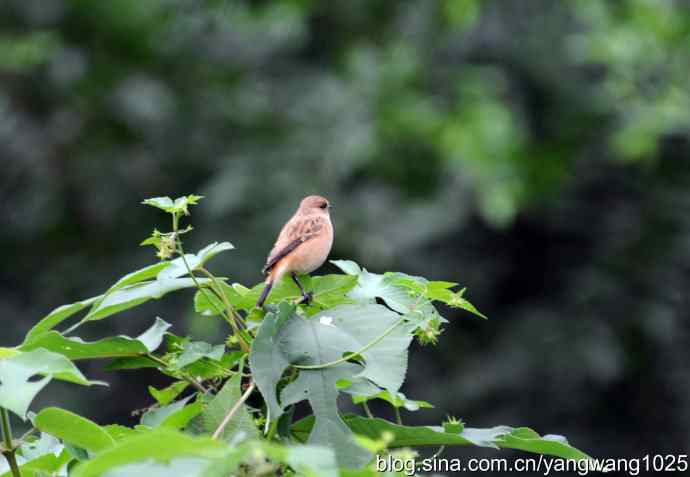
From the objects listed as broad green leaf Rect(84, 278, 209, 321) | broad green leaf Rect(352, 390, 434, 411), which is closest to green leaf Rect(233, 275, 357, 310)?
broad green leaf Rect(84, 278, 209, 321)

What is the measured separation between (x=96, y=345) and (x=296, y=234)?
175 centimetres

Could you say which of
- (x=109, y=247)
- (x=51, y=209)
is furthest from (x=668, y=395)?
(x=51, y=209)

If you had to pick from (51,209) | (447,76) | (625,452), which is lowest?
(625,452)

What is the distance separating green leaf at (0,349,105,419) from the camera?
1.66 metres

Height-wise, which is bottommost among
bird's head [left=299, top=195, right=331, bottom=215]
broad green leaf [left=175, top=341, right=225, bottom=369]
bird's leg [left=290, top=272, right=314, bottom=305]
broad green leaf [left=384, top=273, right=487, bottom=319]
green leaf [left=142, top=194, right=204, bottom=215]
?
bird's head [left=299, top=195, right=331, bottom=215]

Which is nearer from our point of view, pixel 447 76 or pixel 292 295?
pixel 292 295

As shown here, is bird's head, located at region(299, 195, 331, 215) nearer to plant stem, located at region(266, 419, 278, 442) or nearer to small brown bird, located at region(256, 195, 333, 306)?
small brown bird, located at region(256, 195, 333, 306)

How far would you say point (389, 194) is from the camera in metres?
11.1

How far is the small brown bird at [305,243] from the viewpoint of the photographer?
11.0 ft

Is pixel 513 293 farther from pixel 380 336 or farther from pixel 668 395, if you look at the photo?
pixel 380 336

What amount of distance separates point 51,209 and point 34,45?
79.4 inches

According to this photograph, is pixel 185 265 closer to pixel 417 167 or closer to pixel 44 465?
pixel 44 465

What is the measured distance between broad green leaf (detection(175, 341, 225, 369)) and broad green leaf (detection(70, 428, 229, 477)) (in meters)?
0.80

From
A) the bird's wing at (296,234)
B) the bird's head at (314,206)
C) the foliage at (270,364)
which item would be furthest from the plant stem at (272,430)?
the bird's head at (314,206)
